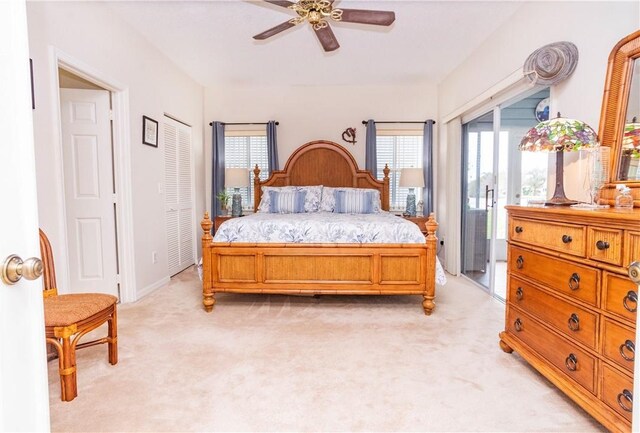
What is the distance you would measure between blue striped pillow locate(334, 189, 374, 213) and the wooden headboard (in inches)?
21.2

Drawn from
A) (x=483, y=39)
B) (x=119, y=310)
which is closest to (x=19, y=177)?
(x=119, y=310)

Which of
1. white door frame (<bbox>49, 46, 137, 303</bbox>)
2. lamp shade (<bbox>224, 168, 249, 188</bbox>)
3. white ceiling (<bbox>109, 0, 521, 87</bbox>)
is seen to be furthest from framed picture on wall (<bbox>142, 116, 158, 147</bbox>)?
lamp shade (<bbox>224, 168, 249, 188</bbox>)

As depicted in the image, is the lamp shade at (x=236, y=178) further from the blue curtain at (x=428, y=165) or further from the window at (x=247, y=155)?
the blue curtain at (x=428, y=165)

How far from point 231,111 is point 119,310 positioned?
335cm

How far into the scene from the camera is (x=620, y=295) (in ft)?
4.84

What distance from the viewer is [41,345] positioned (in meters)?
0.81

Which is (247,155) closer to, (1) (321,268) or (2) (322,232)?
(2) (322,232)

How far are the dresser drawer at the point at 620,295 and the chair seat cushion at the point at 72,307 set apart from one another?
8.53 ft

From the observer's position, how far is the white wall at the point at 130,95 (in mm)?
2486

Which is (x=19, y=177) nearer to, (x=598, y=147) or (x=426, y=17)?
(x=598, y=147)

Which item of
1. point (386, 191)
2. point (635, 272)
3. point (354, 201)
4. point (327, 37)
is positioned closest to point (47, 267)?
point (327, 37)

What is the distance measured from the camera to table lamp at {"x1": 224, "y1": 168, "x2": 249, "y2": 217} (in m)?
5.08

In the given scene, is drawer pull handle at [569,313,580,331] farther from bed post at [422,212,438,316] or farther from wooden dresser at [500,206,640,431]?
bed post at [422,212,438,316]

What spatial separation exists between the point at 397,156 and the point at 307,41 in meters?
2.30
